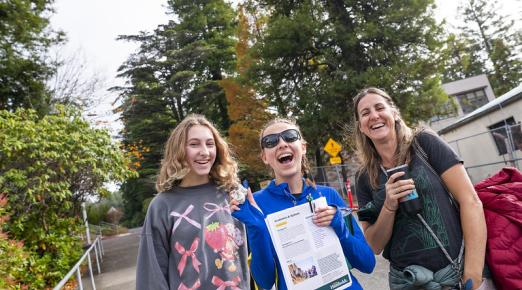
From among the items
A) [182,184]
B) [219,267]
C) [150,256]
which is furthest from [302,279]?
[182,184]

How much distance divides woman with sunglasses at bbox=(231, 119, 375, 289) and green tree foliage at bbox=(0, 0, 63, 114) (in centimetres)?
1244

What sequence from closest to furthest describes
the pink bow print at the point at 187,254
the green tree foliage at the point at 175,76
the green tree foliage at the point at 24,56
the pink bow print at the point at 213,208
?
1. the pink bow print at the point at 187,254
2. the pink bow print at the point at 213,208
3. the green tree foliage at the point at 24,56
4. the green tree foliage at the point at 175,76

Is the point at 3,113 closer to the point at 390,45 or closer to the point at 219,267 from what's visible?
the point at 219,267

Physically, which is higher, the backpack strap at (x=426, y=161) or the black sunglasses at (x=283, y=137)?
the black sunglasses at (x=283, y=137)

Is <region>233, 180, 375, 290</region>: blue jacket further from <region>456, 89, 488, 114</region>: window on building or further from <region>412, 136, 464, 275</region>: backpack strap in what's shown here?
<region>456, 89, 488, 114</region>: window on building

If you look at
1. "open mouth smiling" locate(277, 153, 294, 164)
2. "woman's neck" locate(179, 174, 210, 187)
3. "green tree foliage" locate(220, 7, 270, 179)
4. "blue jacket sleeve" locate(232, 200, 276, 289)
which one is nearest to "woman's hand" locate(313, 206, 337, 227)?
"blue jacket sleeve" locate(232, 200, 276, 289)

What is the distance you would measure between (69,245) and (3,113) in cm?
343

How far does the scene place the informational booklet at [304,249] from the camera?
1.90 m

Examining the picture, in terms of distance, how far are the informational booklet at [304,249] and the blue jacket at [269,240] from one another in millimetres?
65

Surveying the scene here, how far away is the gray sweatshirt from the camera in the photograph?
2316mm

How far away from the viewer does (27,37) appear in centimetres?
1230

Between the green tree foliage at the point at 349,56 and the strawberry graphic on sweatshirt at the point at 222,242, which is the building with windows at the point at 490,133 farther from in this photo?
the strawberry graphic on sweatshirt at the point at 222,242

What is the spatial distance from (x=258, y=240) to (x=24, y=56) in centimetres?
1420

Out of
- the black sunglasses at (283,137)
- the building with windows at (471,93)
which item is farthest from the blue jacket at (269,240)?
the building with windows at (471,93)
